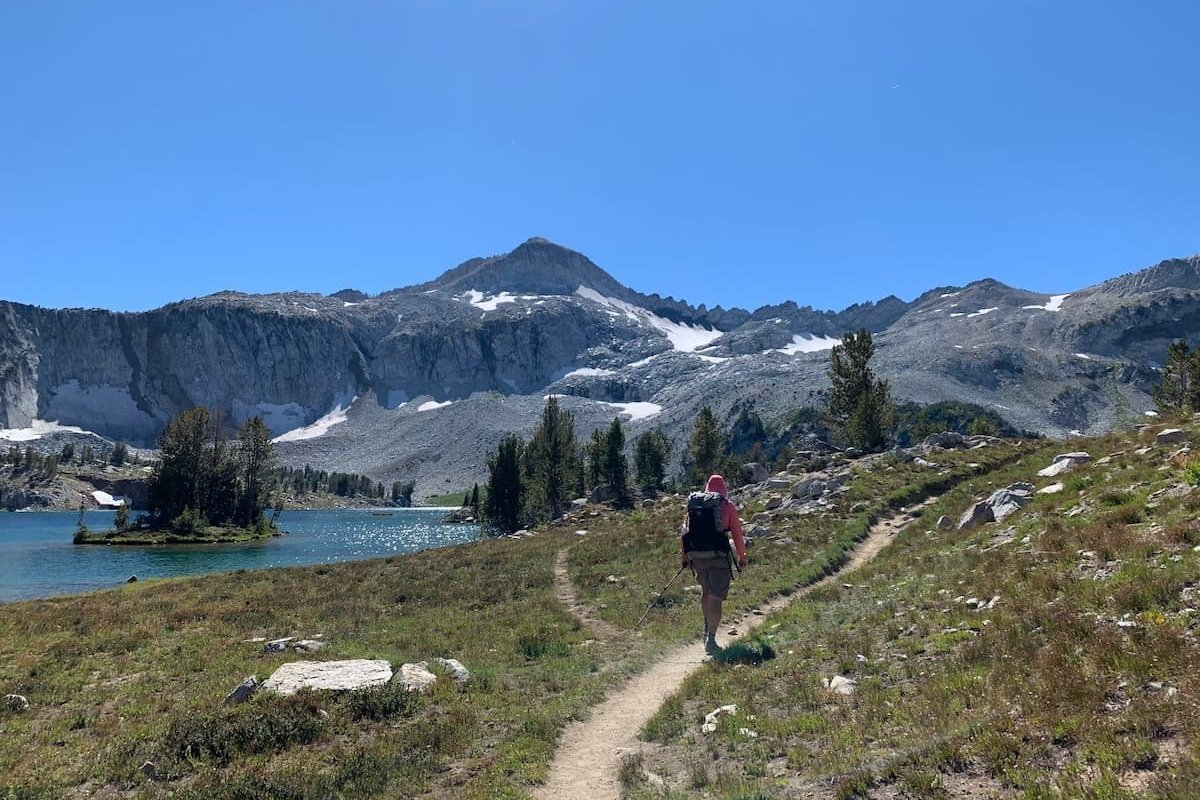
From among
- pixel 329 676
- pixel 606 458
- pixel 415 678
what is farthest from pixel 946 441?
pixel 606 458

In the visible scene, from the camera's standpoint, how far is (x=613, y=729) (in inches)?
433

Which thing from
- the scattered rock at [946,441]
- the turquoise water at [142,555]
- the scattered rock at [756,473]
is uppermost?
the scattered rock at [946,441]

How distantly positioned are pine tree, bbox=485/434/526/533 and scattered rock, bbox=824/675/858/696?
9470 cm

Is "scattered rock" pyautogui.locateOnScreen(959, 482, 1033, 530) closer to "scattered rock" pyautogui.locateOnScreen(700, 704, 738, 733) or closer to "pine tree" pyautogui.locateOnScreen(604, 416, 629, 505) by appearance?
"scattered rock" pyautogui.locateOnScreen(700, 704, 738, 733)

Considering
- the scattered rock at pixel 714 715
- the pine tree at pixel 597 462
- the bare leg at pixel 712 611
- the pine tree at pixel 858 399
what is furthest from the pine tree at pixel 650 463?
the scattered rock at pixel 714 715

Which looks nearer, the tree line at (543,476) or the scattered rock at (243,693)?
the scattered rock at (243,693)

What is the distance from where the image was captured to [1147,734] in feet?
20.4

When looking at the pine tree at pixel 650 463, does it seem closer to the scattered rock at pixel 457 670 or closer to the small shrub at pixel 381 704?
the scattered rock at pixel 457 670

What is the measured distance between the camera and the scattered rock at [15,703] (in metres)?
14.6

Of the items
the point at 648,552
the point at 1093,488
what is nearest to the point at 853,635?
the point at 1093,488

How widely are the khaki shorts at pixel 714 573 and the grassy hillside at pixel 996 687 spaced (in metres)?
1.70

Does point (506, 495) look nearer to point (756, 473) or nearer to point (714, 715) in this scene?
point (756, 473)

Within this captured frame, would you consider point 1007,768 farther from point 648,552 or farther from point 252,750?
point 648,552

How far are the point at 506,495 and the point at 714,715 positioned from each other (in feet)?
312
